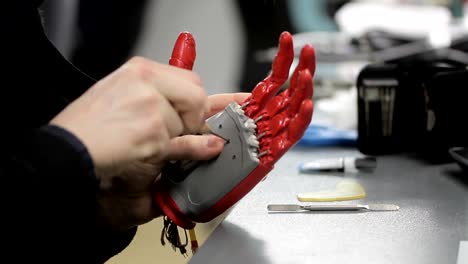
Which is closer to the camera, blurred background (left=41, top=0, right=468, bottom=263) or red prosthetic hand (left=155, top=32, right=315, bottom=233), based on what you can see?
red prosthetic hand (left=155, top=32, right=315, bottom=233)

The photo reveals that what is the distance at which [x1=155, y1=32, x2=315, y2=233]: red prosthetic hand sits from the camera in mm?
758

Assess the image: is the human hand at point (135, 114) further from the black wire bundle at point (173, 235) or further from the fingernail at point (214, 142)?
the black wire bundle at point (173, 235)

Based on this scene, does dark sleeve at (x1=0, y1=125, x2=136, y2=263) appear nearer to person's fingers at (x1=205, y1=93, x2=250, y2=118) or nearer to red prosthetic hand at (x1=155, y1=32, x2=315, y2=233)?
red prosthetic hand at (x1=155, y1=32, x2=315, y2=233)

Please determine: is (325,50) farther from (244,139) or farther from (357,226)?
(244,139)

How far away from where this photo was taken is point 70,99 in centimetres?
96

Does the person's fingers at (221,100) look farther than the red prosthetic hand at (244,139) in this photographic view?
Yes

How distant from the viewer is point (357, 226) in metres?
0.91

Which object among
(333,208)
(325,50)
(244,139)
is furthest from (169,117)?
Answer: (325,50)

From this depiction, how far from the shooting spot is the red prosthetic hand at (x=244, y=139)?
2.49 ft

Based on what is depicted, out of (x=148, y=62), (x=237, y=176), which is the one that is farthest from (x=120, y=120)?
(x=237, y=176)

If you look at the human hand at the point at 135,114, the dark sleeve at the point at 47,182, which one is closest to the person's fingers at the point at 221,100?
the human hand at the point at 135,114

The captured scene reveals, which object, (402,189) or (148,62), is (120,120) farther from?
(402,189)

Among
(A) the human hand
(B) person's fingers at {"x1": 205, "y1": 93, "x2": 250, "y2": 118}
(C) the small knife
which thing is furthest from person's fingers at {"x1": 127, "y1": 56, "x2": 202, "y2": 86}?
(C) the small knife

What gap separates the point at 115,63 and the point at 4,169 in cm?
141
